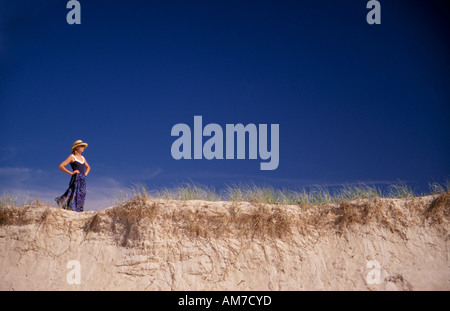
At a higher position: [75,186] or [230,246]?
[75,186]

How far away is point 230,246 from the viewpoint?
921cm

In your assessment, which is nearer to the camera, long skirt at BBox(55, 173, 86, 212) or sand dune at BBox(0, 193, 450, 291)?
sand dune at BBox(0, 193, 450, 291)

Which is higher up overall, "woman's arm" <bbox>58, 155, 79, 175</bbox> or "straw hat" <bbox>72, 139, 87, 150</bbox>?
"straw hat" <bbox>72, 139, 87, 150</bbox>

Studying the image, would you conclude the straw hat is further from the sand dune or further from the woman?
the sand dune

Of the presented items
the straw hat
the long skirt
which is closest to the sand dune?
the long skirt

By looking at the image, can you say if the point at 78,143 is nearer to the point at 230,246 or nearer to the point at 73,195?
the point at 73,195

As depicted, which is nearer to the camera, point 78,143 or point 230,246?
point 230,246

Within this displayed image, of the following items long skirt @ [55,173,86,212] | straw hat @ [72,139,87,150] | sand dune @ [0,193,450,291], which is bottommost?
sand dune @ [0,193,450,291]

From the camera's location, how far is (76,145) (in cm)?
1072

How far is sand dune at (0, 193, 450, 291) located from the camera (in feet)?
28.8

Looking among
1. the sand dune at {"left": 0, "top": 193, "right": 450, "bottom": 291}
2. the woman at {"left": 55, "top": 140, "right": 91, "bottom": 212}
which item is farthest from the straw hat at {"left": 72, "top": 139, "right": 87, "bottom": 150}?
the sand dune at {"left": 0, "top": 193, "right": 450, "bottom": 291}

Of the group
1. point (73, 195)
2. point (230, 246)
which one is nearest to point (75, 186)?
point (73, 195)

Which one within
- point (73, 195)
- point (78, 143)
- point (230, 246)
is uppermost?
point (78, 143)
